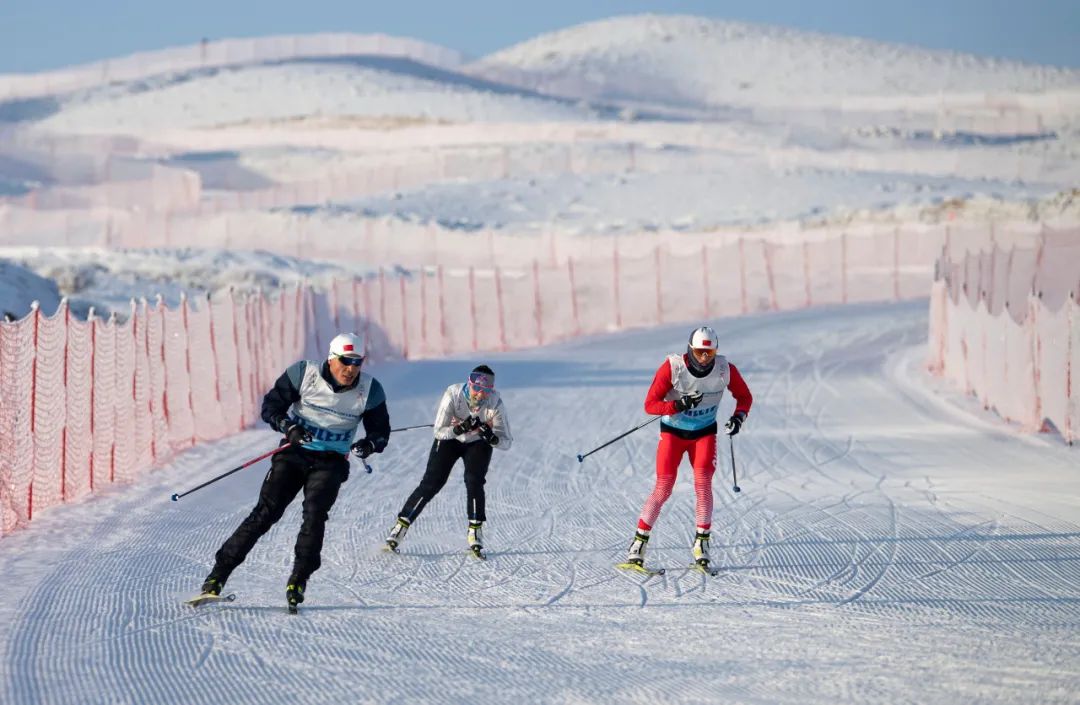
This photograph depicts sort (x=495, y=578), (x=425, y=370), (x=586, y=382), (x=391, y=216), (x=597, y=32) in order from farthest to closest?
(x=597, y=32) < (x=391, y=216) < (x=425, y=370) < (x=586, y=382) < (x=495, y=578)

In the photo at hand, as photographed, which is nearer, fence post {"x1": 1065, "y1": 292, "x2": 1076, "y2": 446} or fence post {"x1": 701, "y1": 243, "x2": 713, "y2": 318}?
fence post {"x1": 1065, "y1": 292, "x2": 1076, "y2": 446}

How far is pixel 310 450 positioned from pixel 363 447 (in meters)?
0.35

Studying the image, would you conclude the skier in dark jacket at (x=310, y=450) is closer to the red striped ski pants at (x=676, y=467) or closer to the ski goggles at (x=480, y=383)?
the ski goggles at (x=480, y=383)

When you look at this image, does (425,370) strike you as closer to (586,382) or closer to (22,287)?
(586,382)

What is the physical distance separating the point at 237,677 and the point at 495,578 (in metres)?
3.11

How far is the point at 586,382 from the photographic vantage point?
2570 cm

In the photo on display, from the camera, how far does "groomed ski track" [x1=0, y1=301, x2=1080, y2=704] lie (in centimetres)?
826

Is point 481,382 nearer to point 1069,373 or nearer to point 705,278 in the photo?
point 1069,373

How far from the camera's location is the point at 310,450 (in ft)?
32.1

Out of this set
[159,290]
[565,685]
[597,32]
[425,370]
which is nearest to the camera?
[565,685]

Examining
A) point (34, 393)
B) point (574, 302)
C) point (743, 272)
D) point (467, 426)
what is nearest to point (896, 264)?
point (743, 272)

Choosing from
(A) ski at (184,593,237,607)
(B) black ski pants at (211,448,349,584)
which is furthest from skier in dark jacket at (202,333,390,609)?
(A) ski at (184,593,237,607)

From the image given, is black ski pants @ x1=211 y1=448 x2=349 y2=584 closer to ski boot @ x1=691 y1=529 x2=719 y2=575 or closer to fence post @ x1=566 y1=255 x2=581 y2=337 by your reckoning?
ski boot @ x1=691 y1=529 x2=719 y2=575

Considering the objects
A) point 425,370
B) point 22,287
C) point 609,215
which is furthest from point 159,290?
point 609,215
